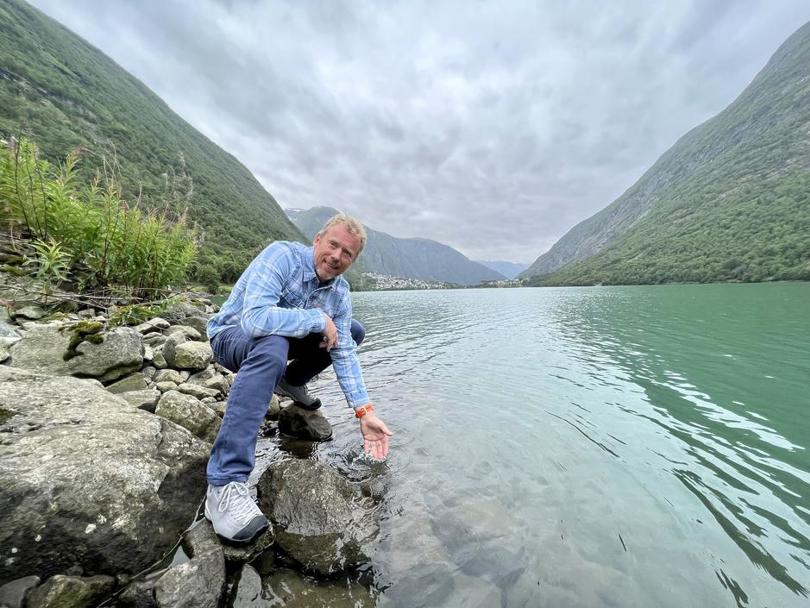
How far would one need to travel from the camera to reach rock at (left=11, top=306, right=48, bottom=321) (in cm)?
596

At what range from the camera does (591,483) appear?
4945 mm

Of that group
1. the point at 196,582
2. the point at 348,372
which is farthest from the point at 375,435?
the point at 196,582

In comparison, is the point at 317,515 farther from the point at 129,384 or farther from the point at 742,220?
the point at 742,220

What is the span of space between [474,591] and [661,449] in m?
4.82

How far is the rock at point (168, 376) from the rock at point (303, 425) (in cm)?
187

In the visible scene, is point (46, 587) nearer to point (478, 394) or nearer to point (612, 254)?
point (478, 394)

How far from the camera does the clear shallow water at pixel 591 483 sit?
3.22m

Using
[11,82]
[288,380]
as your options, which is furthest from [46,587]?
[11,82]

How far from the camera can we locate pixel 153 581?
8.53 ft

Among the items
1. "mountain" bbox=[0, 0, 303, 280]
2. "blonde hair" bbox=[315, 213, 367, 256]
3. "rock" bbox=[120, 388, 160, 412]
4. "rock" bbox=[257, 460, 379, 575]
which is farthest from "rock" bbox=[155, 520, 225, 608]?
"mountain" bbox=[0, 0, 303, 280]

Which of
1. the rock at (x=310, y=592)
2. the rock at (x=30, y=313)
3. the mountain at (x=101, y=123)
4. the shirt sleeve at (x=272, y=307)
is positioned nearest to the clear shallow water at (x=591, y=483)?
the rock at (x=310, y=592)

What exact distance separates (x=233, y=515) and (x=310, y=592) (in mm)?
873

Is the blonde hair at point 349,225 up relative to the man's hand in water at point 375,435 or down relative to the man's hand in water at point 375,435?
up

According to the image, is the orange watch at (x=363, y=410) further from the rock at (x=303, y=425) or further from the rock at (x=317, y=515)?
the rock at (x=303, y=425)
